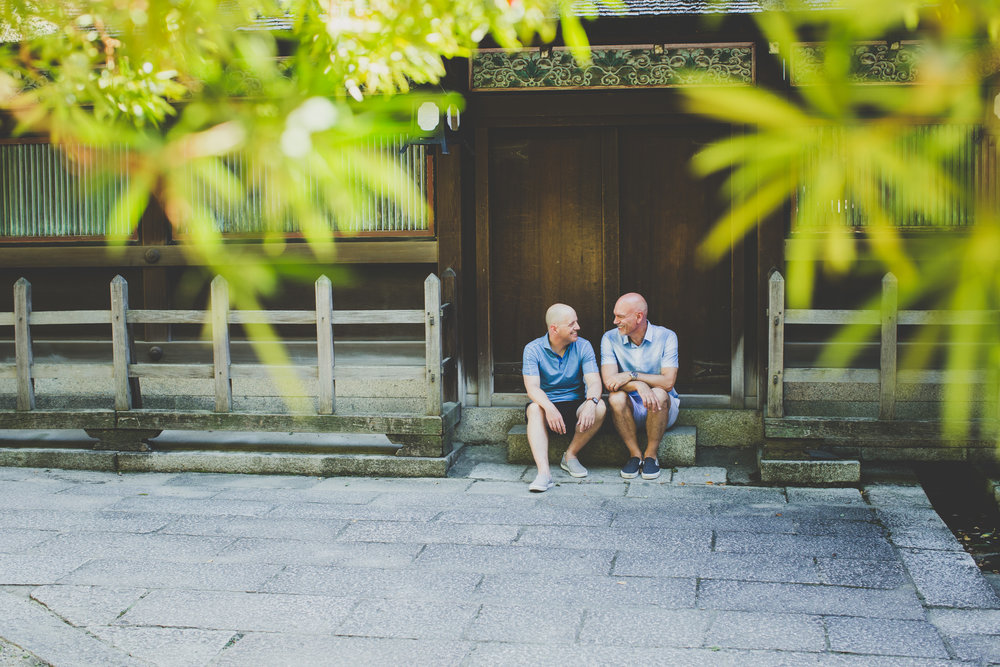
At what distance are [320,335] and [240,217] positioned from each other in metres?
1.75

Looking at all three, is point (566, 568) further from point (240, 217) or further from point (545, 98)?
point (240, 217)

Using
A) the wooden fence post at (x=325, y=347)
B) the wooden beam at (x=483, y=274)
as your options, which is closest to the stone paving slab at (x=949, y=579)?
the wooden beam at (x=483, y=274)

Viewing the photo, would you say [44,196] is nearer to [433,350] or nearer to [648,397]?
[433,350]

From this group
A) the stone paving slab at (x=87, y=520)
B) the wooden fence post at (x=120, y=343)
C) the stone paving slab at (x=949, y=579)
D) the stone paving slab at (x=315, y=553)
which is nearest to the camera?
the stone paving slab at (x=949, y=579)

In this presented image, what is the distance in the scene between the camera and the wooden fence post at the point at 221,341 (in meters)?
6.80

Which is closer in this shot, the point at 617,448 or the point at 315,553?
the point at 315,553

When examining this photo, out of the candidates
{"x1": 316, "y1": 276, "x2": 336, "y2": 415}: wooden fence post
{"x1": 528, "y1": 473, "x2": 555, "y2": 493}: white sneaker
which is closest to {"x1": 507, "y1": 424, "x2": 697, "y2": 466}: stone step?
{"x1": 528, "y1": 473, "x2": 555, "y2": 493}: white sneaker

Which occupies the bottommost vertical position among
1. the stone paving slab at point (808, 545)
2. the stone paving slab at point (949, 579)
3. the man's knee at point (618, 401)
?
the stone paving slab at point (949, 579)

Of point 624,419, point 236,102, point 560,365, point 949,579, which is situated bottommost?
point 949,579

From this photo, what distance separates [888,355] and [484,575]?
3320mm

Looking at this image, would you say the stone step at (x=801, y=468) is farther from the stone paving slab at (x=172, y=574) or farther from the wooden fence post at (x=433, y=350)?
the stone paving slab at (x=172, y=574)

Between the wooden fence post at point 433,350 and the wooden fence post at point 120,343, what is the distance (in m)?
2.38

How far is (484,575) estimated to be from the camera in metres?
4.65

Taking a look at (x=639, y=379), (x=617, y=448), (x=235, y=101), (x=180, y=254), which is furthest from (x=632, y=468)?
(x=235, y=101)
